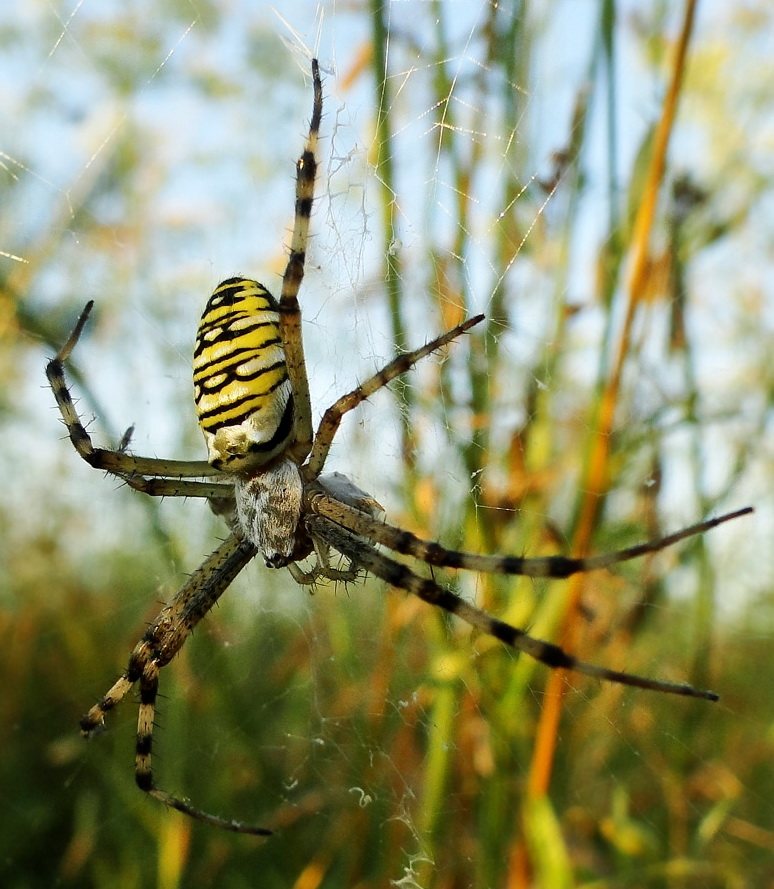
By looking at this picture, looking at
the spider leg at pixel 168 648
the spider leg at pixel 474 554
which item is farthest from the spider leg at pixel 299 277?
the spider leg at pixel 168 648

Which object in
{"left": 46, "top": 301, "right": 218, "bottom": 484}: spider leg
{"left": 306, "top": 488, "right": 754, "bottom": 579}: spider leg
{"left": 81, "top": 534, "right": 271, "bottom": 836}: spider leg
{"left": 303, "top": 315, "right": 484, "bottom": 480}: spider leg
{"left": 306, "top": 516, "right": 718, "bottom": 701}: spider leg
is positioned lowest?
{"left": 81, "top": 534, "right": 271, "bottom": 836}: spider leg

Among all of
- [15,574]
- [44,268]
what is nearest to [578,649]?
[44,268]

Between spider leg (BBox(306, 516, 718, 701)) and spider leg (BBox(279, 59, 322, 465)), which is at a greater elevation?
spider leg (BBox(279, 59, 322, 465))

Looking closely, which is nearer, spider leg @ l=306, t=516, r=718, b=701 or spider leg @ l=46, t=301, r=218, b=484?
spider leg @ l=306, t=516, r=718, b=701

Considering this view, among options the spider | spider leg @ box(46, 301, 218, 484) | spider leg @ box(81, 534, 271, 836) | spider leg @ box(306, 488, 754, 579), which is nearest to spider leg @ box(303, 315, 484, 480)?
the spider

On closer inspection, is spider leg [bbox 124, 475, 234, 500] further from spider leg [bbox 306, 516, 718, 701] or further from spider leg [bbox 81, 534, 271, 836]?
spider leg [bbox 306, 516, 718, 701]

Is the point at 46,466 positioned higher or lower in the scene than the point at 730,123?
lower

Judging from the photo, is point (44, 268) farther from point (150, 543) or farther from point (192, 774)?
point (192, 774)
